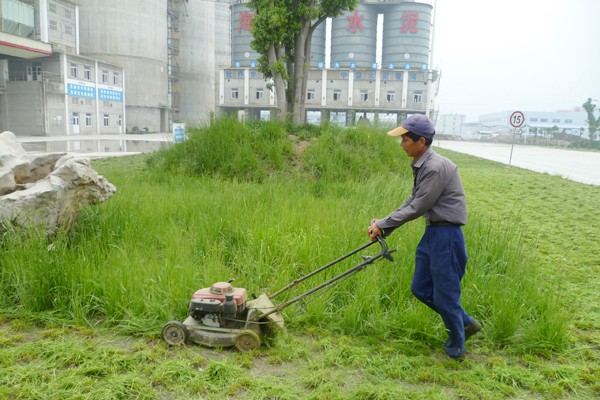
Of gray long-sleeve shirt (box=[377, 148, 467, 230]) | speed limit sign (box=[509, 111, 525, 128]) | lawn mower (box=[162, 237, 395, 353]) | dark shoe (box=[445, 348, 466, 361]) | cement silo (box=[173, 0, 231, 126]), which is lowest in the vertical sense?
dark shoe (box=[445, 348, 466, 361])

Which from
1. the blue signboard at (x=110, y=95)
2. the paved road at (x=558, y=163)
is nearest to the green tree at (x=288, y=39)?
the paved road at (x=558, y=163)

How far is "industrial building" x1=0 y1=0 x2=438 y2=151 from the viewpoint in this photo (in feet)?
121

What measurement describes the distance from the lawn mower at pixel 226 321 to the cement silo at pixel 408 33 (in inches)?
2223

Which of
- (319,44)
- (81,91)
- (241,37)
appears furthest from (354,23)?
(81,91)

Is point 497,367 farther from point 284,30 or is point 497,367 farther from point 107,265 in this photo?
point 284,30

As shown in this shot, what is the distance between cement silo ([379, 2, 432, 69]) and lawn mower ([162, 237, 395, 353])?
5647cm

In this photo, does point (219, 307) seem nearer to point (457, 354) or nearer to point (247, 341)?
point (247, 341)

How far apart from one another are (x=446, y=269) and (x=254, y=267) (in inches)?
78.3

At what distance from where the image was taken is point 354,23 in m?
57.2

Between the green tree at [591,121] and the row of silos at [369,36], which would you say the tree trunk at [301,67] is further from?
the green tree at [591,121]

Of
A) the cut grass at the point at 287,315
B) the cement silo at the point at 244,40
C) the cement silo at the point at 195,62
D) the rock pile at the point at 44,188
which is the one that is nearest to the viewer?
the cut grass at the point at 287,315

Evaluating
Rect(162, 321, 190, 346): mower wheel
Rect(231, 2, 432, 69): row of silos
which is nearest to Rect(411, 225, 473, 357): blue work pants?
Rect(162, 321, 190, 346): mower wheel

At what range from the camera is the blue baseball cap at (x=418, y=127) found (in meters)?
3.22

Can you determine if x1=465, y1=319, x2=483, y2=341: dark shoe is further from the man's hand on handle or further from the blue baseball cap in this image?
the blue baseball cap
